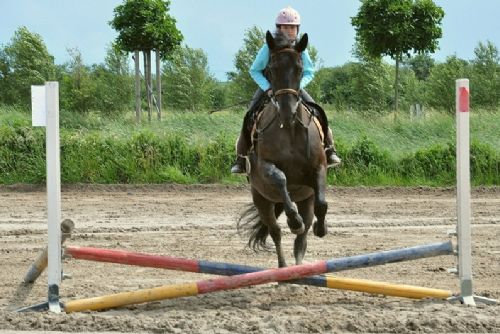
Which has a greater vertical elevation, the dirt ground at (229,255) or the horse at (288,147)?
the horse at (288,147)

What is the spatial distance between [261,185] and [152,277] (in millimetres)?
1647

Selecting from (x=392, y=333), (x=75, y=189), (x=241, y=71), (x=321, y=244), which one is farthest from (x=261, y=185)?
(x=241, y=71)

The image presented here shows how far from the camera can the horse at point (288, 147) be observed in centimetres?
805

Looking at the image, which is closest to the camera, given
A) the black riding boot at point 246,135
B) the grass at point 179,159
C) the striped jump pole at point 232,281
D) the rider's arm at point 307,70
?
the striped jump pole at point 232,281

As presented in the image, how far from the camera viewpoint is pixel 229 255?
442 inches

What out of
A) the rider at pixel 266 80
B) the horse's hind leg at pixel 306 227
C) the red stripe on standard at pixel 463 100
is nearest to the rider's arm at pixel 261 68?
the rider at pixel 266 80

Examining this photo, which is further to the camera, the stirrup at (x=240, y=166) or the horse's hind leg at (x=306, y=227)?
the stirrup at (x=240, y=166)

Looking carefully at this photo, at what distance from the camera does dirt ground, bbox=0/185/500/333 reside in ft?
23.4

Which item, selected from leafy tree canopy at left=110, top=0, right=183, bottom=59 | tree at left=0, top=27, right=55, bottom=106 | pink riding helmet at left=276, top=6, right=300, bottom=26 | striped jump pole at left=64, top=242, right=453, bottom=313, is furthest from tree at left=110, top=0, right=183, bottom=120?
striped jump pole at left=64, top=242, right=453, bottom=313

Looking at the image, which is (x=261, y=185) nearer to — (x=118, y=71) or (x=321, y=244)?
(x=321, y=244)

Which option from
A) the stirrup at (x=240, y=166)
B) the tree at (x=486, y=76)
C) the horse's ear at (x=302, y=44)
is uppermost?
the tree at (x=486, y=76)

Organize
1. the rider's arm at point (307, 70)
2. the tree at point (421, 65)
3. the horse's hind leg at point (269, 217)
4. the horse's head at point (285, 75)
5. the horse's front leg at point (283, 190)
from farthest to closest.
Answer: the tree at point (421, 65)
the horse's hind leg at point (269, 217)
the rider's arm at point (307, 70)
the horse's front leg at point (283, 190)
the horse's head at point (285, 75)

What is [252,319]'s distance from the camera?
23.8 feet

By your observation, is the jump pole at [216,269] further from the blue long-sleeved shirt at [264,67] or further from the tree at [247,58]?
the tree at [247,58]
